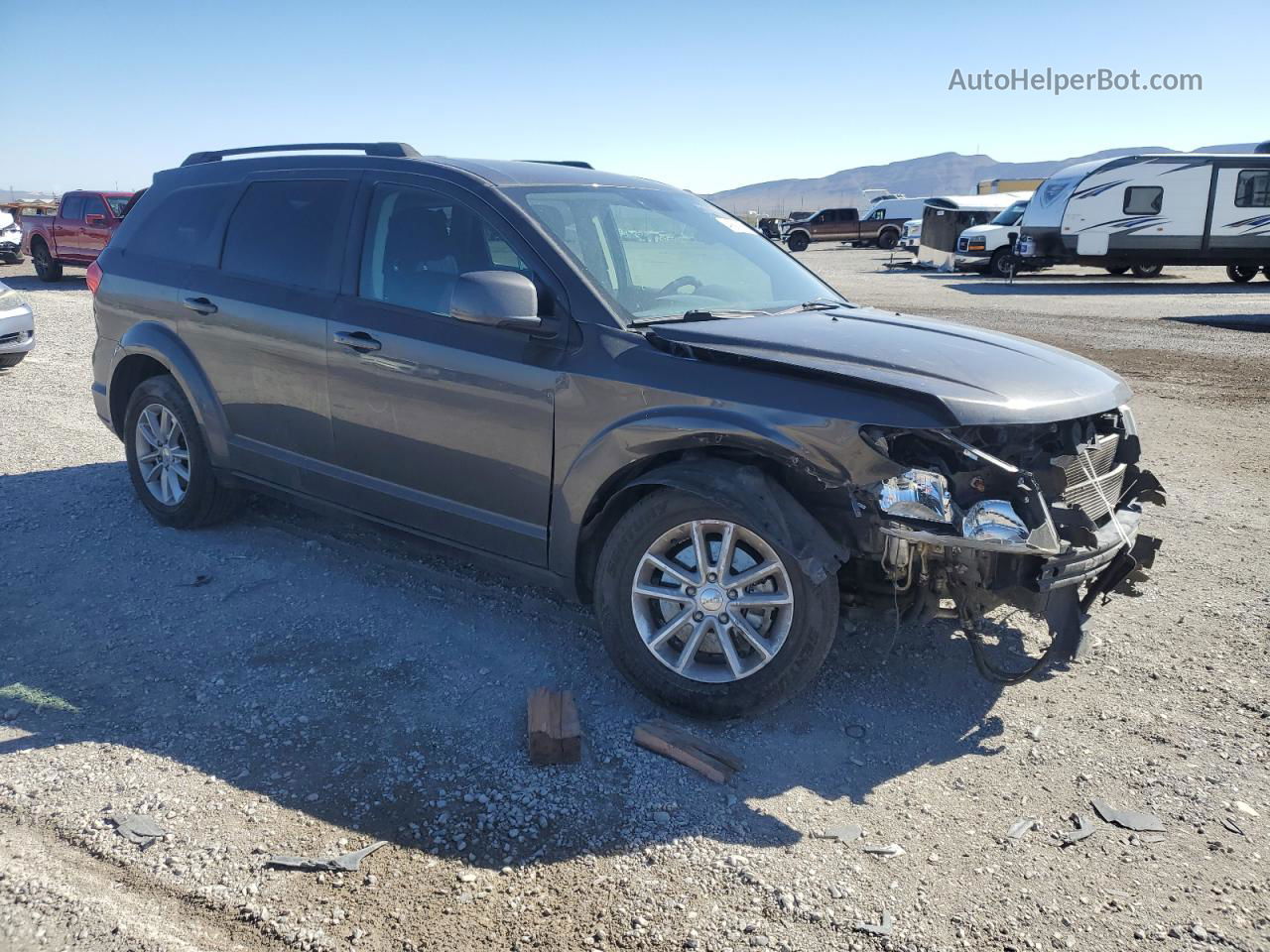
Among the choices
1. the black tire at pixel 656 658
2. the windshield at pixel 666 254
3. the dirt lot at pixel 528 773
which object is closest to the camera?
the dirt lot at pixel 528 773

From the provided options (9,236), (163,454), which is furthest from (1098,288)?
(9,236)

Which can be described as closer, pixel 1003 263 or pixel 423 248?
pixel 423 248

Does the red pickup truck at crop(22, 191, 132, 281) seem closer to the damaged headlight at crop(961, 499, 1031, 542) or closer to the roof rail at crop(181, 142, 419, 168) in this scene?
the roof rail at crop(181, 142, 419, 168)

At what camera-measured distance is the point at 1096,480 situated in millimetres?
3941

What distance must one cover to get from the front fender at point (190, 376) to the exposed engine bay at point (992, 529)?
11.7ft

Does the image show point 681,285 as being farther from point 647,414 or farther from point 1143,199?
point 1143,199

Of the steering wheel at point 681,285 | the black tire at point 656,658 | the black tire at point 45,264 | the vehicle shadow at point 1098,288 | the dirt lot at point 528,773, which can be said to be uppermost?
the steering wheel at point 681,285

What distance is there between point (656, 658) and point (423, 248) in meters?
2.11

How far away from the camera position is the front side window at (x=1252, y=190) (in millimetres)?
23484

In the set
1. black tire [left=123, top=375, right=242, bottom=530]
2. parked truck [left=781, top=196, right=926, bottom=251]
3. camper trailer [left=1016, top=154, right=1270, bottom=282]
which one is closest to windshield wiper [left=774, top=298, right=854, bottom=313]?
black tire [left=123, top=375, right=242, bottom=530]

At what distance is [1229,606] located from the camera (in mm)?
4848

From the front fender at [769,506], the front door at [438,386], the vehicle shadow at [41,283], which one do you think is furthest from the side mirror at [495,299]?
the vehicle shadow at [41,283]

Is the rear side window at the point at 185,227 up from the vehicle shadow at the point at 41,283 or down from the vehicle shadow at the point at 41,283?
up

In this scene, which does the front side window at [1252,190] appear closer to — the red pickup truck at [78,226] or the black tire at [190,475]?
the black tire at [190,475]
